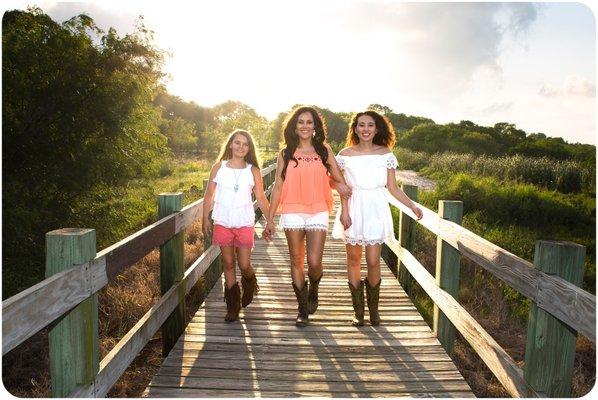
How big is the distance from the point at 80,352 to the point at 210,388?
1.03 metres

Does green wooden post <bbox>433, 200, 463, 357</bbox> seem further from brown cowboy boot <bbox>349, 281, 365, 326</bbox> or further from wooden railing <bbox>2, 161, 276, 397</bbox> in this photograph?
wooden railing <bbox>2, 161, 276, 397</bbox>

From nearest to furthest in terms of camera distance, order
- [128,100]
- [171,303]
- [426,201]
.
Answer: [171,303]
[128,100]
[426,201]

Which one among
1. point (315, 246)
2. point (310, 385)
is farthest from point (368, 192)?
point (310, 385)

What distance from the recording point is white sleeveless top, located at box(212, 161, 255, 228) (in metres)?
4.26

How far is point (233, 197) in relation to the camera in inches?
168

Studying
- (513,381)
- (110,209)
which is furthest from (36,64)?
(513,381)

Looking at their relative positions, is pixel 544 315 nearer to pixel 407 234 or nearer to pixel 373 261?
pixel 373 261

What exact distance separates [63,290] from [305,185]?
2354 millimetres

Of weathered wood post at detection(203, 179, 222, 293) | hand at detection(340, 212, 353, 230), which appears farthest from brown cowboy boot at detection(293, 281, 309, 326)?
weathered wood post at detection(203, 179, 222, 293)

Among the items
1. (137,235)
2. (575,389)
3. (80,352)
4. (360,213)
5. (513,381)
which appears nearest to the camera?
(80,352)

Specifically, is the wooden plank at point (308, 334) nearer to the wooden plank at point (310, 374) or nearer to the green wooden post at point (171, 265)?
the green wooden post at point (171, 265)

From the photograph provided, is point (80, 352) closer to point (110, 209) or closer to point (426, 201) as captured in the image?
point (110, 209)

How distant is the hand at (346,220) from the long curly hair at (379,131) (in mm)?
666

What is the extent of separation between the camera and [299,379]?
345 centimetres
